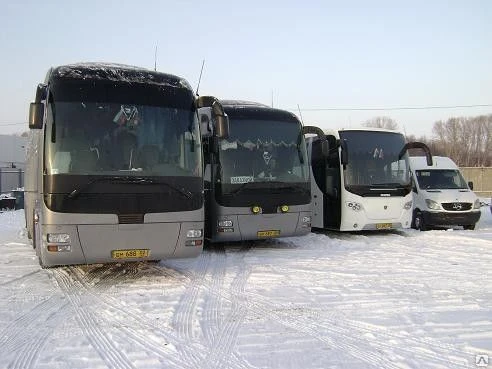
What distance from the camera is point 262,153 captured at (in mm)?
11336

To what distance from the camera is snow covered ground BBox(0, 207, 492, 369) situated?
4.74 metres

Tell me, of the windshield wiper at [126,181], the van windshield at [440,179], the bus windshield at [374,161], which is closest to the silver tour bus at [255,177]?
the bus windshield at [374,161]

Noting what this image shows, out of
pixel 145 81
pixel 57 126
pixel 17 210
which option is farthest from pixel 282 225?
pixel 17 210

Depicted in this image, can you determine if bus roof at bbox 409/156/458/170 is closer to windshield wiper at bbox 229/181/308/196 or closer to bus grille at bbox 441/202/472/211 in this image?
bus grille at bbox 441/202/472/211

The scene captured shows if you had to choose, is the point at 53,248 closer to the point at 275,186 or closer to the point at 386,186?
the point at 275,186

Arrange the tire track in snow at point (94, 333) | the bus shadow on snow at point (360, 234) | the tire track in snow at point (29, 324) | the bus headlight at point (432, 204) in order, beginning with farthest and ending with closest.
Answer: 1. the bus headlight at point (432, 204)
2. the bus shadow on snow at point (360, 234)
3. the tire track in snow at point (29, 324)
4. the tire track in snow at point (94, 333)

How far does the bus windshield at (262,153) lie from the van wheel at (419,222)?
222 inches

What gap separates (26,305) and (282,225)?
5.91 meters

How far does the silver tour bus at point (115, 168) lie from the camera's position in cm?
716

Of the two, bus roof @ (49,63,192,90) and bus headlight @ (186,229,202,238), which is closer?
bus roof @ (49,63,192,90)

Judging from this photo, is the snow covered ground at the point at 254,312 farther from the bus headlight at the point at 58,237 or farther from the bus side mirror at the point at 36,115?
the bus side mirror at the point at 36,115

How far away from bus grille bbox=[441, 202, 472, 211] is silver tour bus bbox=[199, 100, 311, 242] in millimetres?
5746

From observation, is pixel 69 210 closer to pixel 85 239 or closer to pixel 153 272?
pixel 85 239

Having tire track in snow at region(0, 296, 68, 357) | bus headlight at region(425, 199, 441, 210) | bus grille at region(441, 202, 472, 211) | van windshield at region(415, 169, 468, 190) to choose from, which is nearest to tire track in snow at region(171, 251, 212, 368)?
tire track in snow at region(0, 296, 68, 357)
